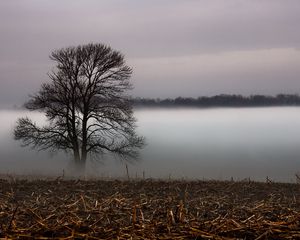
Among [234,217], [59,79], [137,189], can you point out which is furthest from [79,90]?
[234,217]

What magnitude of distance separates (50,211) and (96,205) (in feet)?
1.53

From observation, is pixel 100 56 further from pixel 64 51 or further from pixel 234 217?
pixel 234 217

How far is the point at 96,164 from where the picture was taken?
4612cm

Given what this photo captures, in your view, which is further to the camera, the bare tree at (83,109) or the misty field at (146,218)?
the bare tree at (83,109)

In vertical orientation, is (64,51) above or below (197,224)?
above

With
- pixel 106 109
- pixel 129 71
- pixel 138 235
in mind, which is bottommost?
pixel 138 235

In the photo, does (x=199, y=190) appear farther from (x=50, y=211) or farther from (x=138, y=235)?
(x=138, y=235)

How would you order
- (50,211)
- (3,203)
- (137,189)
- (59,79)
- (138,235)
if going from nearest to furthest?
(138,235) → (50,211) → (3,203) → (137,189) → (59,79)

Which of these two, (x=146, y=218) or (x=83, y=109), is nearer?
(x=146, y=218)

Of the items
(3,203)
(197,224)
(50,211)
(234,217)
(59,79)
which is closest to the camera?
→ (197,224)

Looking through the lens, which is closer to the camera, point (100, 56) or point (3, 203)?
point (3, 203)

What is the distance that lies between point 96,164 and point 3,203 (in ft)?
133

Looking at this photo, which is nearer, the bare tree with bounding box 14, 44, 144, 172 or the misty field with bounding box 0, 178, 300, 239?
the misty field with bounding box 0, 178, 300, 239

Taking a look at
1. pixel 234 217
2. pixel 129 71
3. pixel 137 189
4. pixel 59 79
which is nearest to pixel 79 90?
pixel 59 79
